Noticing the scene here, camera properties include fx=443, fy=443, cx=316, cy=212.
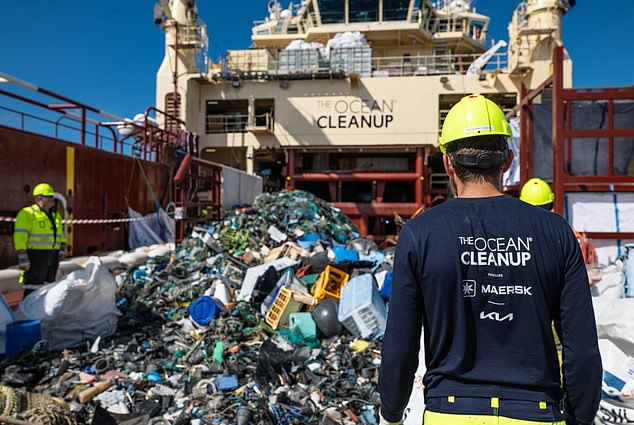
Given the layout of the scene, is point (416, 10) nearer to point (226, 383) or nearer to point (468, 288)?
point (226, 383)

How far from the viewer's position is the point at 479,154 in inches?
56.9

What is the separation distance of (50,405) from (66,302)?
1.90m

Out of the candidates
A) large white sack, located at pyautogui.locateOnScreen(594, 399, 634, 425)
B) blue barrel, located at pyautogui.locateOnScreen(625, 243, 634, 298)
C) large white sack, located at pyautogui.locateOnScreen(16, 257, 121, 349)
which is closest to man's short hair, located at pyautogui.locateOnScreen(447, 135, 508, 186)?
large white sack, located at pyautogui.locateOnScreen(594, 399, 634, 425)

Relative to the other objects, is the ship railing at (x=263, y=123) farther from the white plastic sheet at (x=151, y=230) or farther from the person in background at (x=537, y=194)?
the person in background at (x=537, y=194)

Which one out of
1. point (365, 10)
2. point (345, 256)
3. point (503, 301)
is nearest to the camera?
point (503, 301)

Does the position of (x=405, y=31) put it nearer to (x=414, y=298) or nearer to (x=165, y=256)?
(x=165, y=256)

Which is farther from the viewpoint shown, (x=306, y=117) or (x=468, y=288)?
(x=306, y=117)

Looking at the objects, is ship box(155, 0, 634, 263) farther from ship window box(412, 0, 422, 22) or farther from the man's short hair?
the man's short hair

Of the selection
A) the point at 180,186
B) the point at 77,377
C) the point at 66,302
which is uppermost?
the point at 180,186

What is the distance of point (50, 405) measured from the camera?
128 inches

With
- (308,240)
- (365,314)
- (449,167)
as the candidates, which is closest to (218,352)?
(365,314)

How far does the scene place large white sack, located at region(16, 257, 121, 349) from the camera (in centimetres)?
488

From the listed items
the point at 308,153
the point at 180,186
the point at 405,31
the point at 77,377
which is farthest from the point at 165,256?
the point at 405,31

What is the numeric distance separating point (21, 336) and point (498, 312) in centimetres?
496
